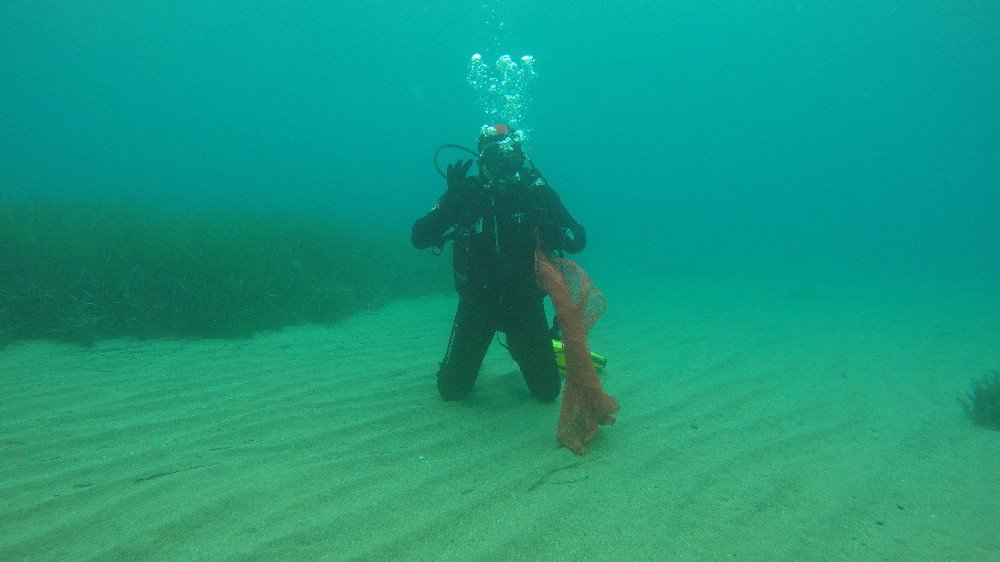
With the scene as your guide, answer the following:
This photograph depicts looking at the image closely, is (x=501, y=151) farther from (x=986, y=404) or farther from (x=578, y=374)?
(x=986, y=404)

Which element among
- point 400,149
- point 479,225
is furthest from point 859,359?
point 400,149

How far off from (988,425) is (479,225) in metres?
5.26

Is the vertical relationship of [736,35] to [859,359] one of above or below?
above

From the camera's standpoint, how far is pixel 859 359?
20.8ft

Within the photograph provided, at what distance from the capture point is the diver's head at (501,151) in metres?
3.65

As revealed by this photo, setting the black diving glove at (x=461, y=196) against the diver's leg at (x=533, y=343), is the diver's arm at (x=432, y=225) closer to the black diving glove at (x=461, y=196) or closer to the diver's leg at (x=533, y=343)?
the black diving glove at (x=461, y=196)

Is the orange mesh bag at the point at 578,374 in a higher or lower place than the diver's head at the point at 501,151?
lower

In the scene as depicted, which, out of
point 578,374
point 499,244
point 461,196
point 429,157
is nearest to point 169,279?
point 461,196

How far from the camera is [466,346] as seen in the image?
406 centimetres

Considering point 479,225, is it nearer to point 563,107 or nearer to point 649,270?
point 649,270

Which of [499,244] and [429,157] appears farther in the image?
[429,157]

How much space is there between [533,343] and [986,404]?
4.56m

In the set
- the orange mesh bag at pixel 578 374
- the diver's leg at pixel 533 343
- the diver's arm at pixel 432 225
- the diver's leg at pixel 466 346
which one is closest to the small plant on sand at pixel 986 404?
the orange mesh bag at pixel 578 374

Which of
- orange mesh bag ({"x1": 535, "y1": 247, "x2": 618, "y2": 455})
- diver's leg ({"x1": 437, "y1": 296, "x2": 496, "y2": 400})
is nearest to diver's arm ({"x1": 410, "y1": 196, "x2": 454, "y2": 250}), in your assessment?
diver's leg ({"x1": 437, "y1": 296, "x2": 496, "y2": 400})
